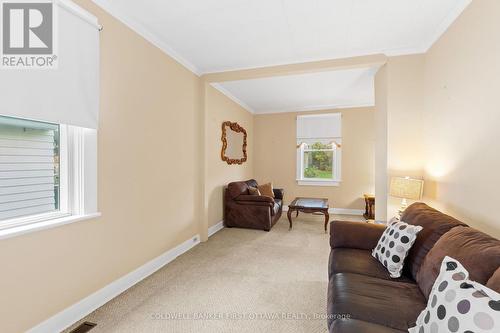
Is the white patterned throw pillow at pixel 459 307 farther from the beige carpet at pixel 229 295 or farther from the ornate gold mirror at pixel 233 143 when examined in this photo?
the ornate gold mirror at pixel 233 143

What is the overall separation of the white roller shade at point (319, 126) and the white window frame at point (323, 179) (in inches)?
8.3

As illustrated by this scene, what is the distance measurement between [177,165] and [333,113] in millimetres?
4270

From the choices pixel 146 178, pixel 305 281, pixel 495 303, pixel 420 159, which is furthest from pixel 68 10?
pixel 420 159

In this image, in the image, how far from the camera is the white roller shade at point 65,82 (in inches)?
58.5

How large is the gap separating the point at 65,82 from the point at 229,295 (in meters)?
2.28

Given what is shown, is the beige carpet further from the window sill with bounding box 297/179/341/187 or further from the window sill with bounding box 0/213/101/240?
the window sill with bounding box 297/179/341/187

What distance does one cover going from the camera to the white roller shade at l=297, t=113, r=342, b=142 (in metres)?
5.83

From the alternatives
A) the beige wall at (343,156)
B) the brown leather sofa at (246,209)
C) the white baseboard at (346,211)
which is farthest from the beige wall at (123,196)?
the white baseboard at (346,211)

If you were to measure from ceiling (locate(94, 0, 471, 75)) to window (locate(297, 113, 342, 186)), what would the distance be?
9.61 ft

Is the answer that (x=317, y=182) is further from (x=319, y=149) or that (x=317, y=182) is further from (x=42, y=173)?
(x=42, y=173)

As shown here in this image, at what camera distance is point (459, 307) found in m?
0.91

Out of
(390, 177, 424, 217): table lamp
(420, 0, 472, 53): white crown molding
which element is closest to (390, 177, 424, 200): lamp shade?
(390, 177, 424, 217): table lamp

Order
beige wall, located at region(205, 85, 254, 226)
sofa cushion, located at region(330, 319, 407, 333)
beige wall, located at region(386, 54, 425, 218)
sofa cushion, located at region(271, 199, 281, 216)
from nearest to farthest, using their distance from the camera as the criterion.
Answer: sofa cushion, located at region(330, 319, 407, 333) → beige wall, located at region(386, 54, 425, 218) → beige wall, located at region(205, 85, 254, 226) → sofa cushion, located at region(271, 199, 281, 216)

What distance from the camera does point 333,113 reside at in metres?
5.84
